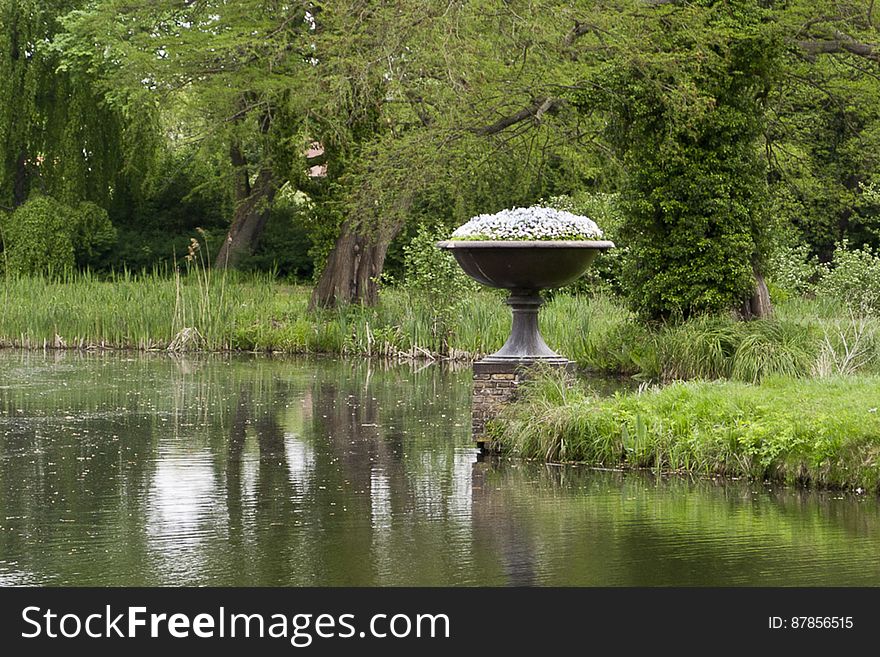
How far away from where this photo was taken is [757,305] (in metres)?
18.7

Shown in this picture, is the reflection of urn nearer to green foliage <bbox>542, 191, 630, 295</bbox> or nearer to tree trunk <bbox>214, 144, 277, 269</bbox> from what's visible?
green foliage <bbox>542, 191, 630, 295</bbox>

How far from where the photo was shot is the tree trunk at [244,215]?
1340 inches

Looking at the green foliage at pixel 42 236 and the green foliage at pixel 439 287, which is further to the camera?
the green foliage at pixel 42 236

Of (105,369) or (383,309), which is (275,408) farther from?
(383,309)

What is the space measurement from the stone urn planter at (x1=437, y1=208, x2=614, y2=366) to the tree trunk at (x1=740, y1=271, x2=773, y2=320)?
281 inches

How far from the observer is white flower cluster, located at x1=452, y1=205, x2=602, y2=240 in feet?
38.2

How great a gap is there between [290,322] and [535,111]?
635 centimetres

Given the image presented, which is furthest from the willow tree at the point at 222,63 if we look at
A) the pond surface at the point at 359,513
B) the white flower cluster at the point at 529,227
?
the white flower cluster at the point at 529,227

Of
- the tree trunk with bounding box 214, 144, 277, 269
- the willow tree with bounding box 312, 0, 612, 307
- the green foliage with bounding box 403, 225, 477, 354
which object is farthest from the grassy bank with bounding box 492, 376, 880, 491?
the tree trunk with bounding box 214, 144, 277, 269

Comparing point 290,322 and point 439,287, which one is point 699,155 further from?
point 290,322

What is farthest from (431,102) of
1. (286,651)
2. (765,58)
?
(286,651)

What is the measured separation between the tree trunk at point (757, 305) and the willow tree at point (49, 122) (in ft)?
68.8

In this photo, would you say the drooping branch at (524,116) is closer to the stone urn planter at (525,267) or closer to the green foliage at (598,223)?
the green foliage at (598,223)

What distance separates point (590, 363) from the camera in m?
19.7
